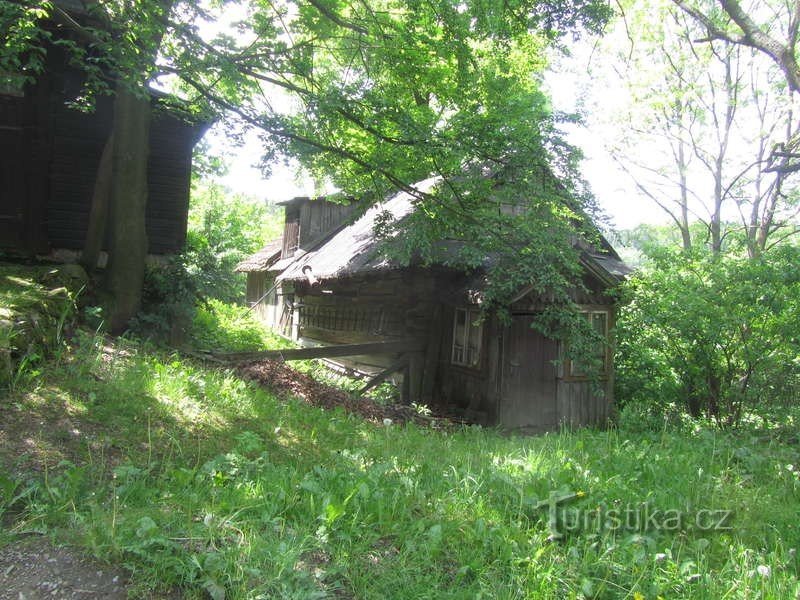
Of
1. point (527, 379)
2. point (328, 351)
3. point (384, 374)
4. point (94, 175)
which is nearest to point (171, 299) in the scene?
point (328, 351)

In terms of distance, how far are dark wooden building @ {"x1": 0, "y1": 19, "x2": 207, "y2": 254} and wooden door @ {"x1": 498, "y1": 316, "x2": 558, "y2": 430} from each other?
6906 mm

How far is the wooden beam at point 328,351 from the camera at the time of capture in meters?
8.92

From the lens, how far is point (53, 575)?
2650 millimetres

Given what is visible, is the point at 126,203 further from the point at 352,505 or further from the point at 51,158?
the point at 352,505

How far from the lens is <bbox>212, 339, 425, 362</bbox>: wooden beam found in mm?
8922

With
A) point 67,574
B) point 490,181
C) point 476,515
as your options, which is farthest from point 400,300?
point 67,574

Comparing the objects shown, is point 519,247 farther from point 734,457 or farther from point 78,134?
point 78,134

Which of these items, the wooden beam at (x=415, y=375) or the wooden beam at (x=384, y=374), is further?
the wooden beam at (x=415, y=375)

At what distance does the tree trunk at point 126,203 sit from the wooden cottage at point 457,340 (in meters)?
3.44

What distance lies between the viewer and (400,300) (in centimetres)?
1185

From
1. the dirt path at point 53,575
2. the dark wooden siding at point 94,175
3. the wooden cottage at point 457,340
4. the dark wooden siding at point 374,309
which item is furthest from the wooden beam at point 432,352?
the dirt path at point 53,575

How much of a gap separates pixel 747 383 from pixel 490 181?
4973 millimetres

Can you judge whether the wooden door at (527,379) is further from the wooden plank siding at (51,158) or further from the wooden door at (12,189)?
the wooden door at (12,189)

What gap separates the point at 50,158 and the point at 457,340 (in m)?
8.36
